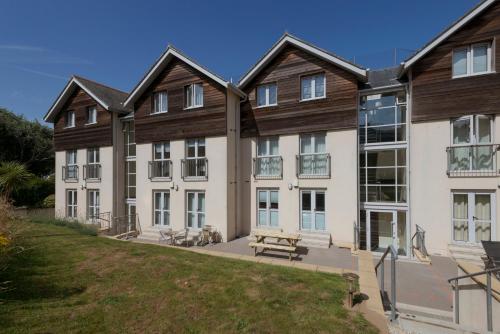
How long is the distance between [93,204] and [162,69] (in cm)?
1029

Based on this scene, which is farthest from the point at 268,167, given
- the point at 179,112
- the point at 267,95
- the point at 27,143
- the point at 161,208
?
the point at 27,143

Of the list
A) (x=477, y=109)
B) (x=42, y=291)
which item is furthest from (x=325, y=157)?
(x=42, y=291)

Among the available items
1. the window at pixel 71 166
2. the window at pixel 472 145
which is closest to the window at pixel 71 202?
the window at pixel 71 166

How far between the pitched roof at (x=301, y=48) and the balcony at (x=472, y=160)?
4.93 metres

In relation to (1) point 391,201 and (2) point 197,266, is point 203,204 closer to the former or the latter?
(2) point 197,266

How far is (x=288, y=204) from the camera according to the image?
494 inches

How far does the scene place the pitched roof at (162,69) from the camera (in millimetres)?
12781

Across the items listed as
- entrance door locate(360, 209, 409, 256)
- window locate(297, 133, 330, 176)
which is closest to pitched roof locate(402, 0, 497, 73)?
window locate(297, 133, 330, 176)

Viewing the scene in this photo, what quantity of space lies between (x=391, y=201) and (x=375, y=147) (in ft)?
8.44

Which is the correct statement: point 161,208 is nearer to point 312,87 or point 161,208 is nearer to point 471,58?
point 312,87

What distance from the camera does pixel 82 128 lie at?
17.4 meters

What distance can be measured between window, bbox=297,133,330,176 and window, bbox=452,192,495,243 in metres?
5.28

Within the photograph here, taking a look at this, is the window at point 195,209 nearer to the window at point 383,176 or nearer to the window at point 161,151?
the window at point 161,151

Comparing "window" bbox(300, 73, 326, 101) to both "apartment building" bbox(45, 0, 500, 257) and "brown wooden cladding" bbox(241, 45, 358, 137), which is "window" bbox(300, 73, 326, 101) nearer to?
"apartment building" bbox(45, 0, 500, 257)
